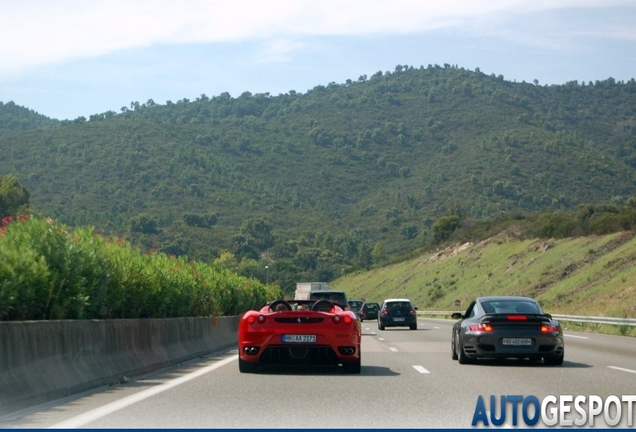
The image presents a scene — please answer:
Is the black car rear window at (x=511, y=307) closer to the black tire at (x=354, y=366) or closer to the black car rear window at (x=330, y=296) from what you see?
the black tire at (x=354, y=366)

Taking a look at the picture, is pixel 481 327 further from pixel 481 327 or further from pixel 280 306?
pixel 280 306

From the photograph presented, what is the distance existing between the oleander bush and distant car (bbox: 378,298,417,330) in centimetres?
1972

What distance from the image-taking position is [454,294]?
92.4m

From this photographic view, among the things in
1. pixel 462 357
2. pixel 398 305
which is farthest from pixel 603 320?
pixel 462 357

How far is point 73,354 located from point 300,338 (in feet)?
13.6

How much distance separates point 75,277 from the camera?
15.3 m

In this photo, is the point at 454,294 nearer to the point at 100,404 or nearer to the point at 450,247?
the point at 450,247

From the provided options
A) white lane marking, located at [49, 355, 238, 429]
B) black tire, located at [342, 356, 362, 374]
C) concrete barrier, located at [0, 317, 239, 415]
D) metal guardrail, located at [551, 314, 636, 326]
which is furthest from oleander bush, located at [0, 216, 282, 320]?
metal guardrail, located at [551, 314, 636, 326]

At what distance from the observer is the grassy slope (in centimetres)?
6141

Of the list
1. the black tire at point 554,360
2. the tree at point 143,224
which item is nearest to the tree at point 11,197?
the tree at point 143,224

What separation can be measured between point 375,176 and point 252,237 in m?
47.0

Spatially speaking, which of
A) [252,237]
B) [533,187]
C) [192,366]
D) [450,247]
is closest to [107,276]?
[192,366]

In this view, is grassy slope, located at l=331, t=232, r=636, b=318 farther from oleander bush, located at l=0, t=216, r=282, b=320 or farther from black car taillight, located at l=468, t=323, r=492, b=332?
oleander bush, located at l=0, t=216, r=282, b=320

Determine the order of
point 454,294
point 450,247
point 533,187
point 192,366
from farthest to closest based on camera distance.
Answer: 1. point 533,187
2. point 450,247
3. point 454,294
4. point 192,366
